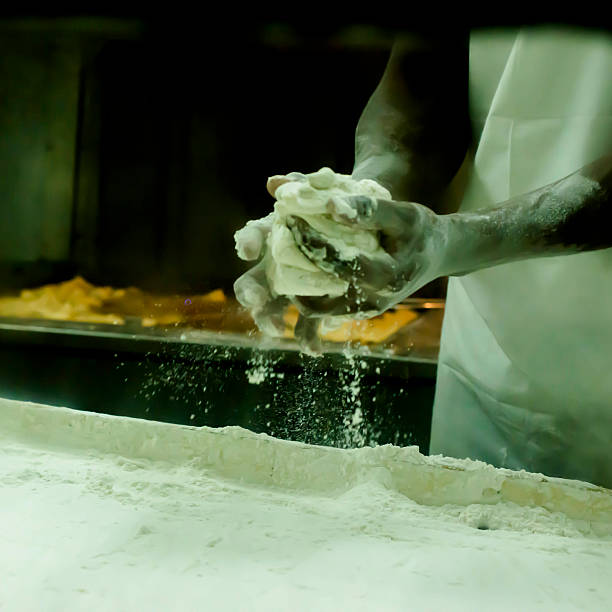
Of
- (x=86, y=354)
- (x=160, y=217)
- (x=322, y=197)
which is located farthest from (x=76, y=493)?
(x=160, y=217)

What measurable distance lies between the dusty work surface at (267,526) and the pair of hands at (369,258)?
0.81 ft

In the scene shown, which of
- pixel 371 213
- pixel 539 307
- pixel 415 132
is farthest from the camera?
pixel 415 132

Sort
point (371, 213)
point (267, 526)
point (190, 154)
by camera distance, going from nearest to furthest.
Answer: point (371, 213) < point (267, 526) < point (190, 154)

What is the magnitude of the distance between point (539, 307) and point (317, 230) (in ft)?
1.80

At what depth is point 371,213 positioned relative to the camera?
1.98 ft

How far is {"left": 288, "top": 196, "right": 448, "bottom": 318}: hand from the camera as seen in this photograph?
61 cm

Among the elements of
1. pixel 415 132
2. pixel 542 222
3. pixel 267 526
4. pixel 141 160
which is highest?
pixel 141 160

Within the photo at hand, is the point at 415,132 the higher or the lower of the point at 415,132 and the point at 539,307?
the higher

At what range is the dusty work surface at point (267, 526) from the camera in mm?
561

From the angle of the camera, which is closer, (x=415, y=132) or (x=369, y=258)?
(x=369, y=258)

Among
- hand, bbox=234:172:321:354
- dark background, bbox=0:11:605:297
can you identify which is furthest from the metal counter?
hand, bbox=234:172:321:354

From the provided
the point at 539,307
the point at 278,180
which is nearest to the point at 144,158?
the point at 539,307

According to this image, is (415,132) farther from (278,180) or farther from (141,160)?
(141,160)

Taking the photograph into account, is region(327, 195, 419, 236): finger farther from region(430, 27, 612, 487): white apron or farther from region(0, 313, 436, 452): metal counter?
region(0, 313, 436, 452): metal counter
